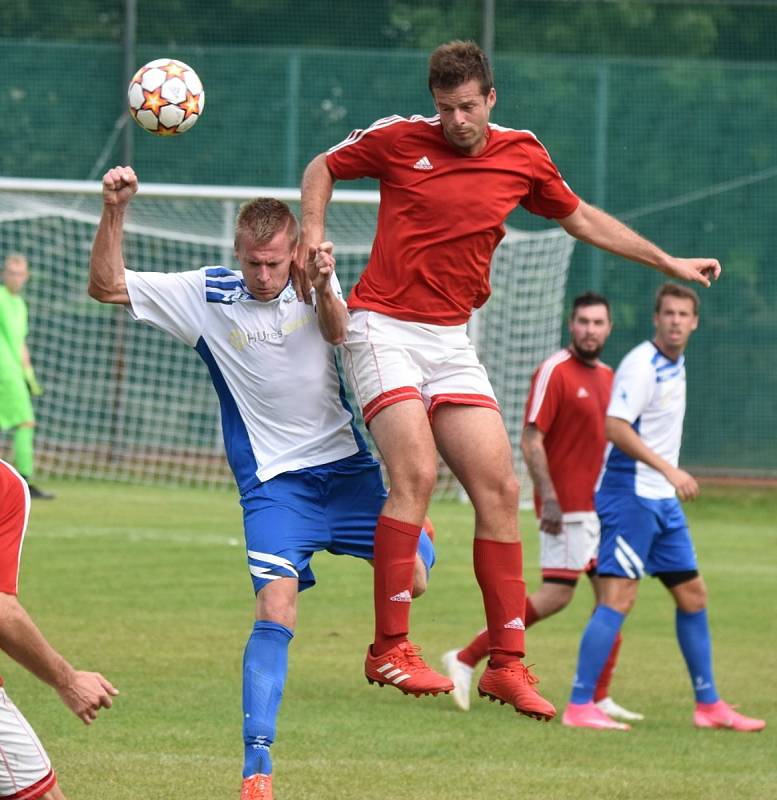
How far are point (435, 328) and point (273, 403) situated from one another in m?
0.77

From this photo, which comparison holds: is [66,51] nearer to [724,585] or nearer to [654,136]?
[654,136]

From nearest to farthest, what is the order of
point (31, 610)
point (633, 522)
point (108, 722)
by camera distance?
point (108, 722) < point (633, 522) < point (31, 610)

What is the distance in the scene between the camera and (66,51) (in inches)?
875

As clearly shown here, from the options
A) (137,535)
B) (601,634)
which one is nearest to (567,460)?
(601,634)

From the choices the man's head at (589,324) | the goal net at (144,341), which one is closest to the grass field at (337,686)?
the man's head at (589,324)

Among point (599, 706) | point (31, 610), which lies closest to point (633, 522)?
point (599, 706)

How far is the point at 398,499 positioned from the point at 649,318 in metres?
16.2

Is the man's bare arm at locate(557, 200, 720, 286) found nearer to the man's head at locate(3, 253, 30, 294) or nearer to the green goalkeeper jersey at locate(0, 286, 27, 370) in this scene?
the man's head at locate(3, 253, 30, 294)

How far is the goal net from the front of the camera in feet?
66.2

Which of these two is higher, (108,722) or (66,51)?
(66,51)

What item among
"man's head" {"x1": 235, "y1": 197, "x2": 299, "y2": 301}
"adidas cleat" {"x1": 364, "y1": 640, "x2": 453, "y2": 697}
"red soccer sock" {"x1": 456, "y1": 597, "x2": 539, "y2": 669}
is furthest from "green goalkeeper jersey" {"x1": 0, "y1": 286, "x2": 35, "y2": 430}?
"adidas cleat" {"x1": 364, "y1": 640, "x2": 453, "y2": 697}

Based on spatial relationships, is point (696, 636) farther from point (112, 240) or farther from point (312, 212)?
point (112, 240)

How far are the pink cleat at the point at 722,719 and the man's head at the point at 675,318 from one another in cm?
208

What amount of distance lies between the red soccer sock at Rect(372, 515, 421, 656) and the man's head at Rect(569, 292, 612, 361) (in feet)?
12.6
